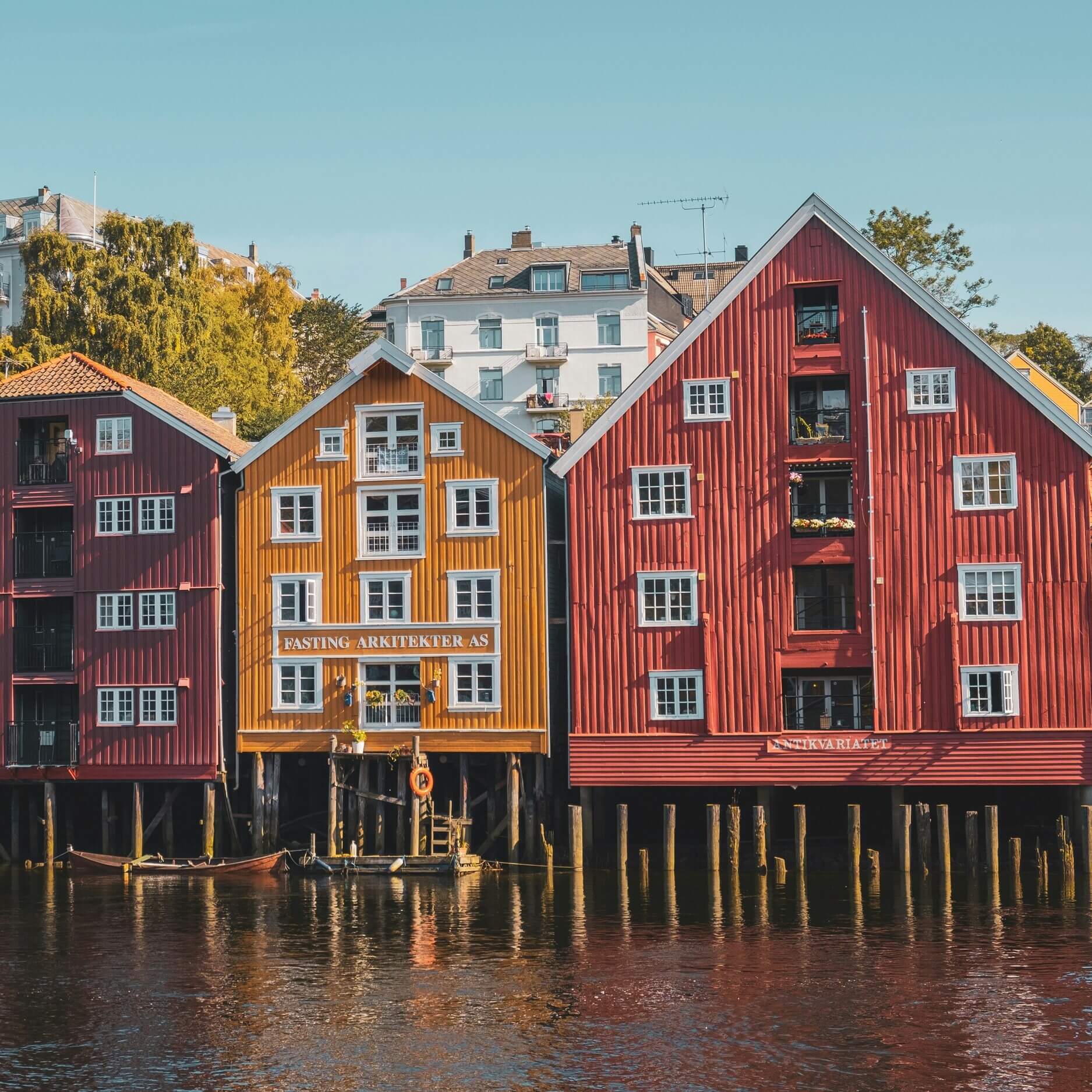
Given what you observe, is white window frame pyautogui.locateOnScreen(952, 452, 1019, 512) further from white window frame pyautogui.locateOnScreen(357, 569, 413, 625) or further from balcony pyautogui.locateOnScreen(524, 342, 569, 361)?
balcony pyautogui.locateOnScreen(524, 342, 569, 361)

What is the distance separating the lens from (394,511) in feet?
185

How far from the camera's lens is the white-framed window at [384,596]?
56.1 meters

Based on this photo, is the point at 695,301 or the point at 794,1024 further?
the point at 695,301

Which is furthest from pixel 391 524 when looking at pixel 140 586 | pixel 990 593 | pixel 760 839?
pixel 990 593

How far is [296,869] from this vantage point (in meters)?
55.1

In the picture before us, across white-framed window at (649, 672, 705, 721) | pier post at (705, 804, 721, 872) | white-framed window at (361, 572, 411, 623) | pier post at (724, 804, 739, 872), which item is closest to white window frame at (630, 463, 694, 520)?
white-framed window at (649, 672, 705, 721)

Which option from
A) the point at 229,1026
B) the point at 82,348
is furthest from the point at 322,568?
the point at 82,348

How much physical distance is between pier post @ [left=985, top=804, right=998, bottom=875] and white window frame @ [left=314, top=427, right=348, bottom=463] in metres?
23.3

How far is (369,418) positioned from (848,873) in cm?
2137

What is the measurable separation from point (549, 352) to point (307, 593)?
4768 centimetres

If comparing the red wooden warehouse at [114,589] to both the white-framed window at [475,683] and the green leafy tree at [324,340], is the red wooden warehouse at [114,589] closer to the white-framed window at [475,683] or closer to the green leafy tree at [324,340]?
the white-framed window at [475,683]

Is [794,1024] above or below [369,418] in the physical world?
below

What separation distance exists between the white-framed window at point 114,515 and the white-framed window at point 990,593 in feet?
90.4

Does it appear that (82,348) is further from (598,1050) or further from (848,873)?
(598,1050)
